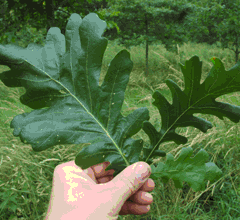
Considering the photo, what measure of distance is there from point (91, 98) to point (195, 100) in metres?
0.44

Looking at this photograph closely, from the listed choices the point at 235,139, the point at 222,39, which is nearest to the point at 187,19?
the point at 222,39

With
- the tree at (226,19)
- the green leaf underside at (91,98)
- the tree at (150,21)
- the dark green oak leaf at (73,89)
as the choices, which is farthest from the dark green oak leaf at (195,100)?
the tree at (150,21)

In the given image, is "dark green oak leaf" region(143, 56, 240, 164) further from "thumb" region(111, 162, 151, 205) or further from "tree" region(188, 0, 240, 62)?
"tree" region(188, 0, 240, 62)

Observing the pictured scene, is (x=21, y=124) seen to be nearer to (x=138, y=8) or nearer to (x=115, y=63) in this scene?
(x=115, y=63)

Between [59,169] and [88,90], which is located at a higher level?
[88,90]

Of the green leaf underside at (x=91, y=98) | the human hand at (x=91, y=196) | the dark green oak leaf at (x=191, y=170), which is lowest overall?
the human hand at (x=91, y=196)

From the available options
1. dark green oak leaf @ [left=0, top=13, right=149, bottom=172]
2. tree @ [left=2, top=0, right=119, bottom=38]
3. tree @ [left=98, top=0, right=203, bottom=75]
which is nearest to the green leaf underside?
dark green oak leaf @ [left=0, top=13, right=149, bottom=172]

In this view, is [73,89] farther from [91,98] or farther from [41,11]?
[41,11]

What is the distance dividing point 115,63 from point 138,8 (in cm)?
662

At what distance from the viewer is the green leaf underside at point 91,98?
0.82 metres

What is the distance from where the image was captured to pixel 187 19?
7543 mm

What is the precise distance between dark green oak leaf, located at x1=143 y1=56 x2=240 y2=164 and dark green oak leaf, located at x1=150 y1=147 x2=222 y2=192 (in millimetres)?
85

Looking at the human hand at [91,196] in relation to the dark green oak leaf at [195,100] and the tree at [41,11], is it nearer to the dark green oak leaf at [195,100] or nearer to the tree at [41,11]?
the dark green oak leaf at [195,100]

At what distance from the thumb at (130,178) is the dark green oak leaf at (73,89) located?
0.32ft
